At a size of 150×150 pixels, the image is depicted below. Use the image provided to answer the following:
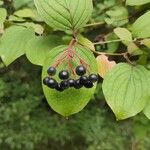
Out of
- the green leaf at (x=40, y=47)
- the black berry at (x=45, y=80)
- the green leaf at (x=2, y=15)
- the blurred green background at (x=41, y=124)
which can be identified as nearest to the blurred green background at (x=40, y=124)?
the blurred green background at (x=41, y=124)

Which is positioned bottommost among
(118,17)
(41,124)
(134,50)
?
(41,124)

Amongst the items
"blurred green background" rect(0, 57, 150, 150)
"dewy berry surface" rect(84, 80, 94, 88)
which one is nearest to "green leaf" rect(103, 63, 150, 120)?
"dewy berry surface" rect(84, 80, 94, 88)

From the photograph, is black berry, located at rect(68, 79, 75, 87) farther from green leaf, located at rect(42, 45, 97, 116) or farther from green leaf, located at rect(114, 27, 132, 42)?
green leaf, located at rect(114, 27, 132, 42)

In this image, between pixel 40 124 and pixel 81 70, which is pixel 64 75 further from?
pixel 40 124

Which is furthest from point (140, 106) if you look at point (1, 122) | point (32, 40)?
point (1, 122)

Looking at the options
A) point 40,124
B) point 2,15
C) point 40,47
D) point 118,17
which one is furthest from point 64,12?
point 40,124

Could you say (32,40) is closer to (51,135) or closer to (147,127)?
(147,127)
